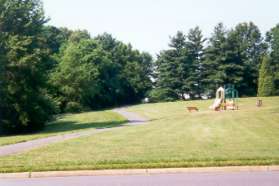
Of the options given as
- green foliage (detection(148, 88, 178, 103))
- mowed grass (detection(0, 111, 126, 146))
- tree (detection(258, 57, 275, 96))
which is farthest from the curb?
green foliage (detection(148, 88, 178, 103))

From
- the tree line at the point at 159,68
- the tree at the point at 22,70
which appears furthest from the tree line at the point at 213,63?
the tree at the point at 22,70

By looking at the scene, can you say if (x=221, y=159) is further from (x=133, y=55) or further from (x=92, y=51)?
(x=133, y=55)

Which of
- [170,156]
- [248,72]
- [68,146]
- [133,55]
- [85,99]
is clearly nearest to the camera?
[170,156]

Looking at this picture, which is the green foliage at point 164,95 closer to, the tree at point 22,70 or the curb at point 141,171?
the tree at point 22,70

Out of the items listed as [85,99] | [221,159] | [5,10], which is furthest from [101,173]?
[85,99]

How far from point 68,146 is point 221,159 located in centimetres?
657

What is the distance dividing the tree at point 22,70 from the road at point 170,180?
2269cm

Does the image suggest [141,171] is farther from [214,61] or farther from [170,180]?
[214,61]

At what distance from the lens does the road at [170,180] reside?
935 cm

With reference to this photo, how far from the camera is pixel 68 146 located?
1619 centimetres

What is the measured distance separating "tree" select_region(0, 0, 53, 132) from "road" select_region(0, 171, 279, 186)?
74.4ft

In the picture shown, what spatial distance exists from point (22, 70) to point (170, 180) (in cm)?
2534

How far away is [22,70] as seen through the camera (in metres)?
33.1

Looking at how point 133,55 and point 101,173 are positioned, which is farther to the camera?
point 133,55
